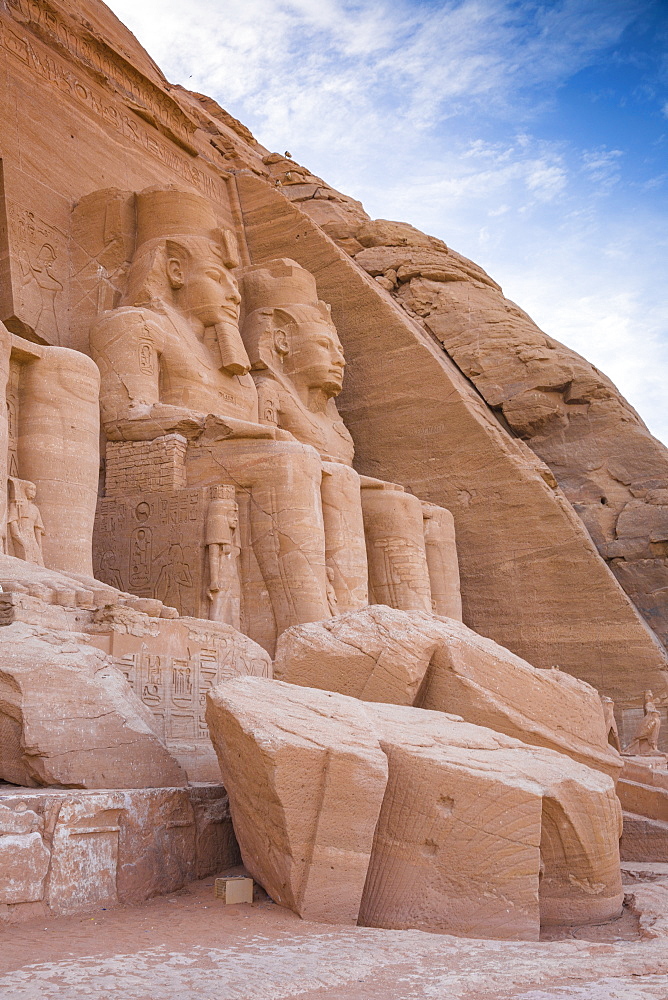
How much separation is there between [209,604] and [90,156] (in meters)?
5.24

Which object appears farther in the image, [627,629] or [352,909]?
[627,629]

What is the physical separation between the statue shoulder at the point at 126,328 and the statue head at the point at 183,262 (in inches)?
17.5

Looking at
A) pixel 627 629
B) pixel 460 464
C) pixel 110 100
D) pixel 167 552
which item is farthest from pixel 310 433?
pixel 110 100

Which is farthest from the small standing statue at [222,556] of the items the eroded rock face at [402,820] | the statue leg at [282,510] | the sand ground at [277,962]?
the sand ground at [277,962]

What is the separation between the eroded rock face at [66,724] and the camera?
303cm

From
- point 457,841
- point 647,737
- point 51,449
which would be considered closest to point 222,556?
point 51,449

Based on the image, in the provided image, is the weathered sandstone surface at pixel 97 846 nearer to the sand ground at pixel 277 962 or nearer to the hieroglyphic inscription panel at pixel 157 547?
the sand ground at pixel 277 962

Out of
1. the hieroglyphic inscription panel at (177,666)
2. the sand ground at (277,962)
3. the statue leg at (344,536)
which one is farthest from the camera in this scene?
the statue leg at (344,536)

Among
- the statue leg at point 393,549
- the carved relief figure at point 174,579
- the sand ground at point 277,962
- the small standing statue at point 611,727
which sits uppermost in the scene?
the statue leg at point 393,549

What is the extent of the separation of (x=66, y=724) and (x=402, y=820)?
3.67 ft

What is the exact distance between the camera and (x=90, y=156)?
9.55 m

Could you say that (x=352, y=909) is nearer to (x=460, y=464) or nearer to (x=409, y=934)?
(x=409, y=934)

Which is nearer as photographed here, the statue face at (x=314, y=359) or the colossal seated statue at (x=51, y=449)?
the colossal seated statue at (x=51, y=449)

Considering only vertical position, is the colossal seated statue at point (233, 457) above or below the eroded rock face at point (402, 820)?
above
